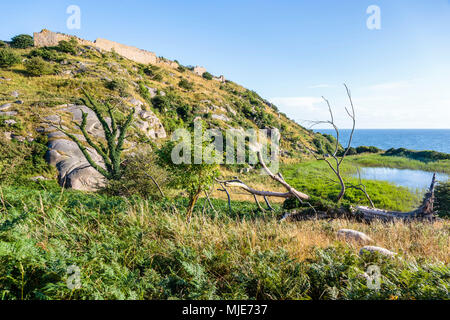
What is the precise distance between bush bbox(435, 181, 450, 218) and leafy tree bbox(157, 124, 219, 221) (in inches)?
397

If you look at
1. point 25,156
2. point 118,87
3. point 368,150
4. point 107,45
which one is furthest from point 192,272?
point 107,45

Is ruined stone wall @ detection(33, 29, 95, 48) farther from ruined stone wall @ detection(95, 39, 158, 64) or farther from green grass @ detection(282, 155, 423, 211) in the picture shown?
green grass @ detection(282, 155, 423, 211)

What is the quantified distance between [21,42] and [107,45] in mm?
16627

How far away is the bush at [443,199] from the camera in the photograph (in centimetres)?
887

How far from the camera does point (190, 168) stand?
5637mm

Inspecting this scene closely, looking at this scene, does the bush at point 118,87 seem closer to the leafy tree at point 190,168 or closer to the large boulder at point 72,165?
the large boulder at point 72,165

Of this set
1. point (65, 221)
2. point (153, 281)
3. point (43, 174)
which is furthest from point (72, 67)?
point (153, 281)

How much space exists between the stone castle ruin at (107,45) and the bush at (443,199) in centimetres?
6207

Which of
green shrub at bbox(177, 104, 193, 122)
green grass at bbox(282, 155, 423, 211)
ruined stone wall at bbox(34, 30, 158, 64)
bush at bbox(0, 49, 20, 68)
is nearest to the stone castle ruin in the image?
ruined stone wall at bbox(34, 30, 158, 64)

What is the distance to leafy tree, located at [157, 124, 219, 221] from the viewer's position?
18.1 ft

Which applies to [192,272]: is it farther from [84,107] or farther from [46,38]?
[46,38]

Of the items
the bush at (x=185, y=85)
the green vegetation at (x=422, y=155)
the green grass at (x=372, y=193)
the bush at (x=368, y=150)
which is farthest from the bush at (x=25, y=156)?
the bush at (x=368, y=150)
